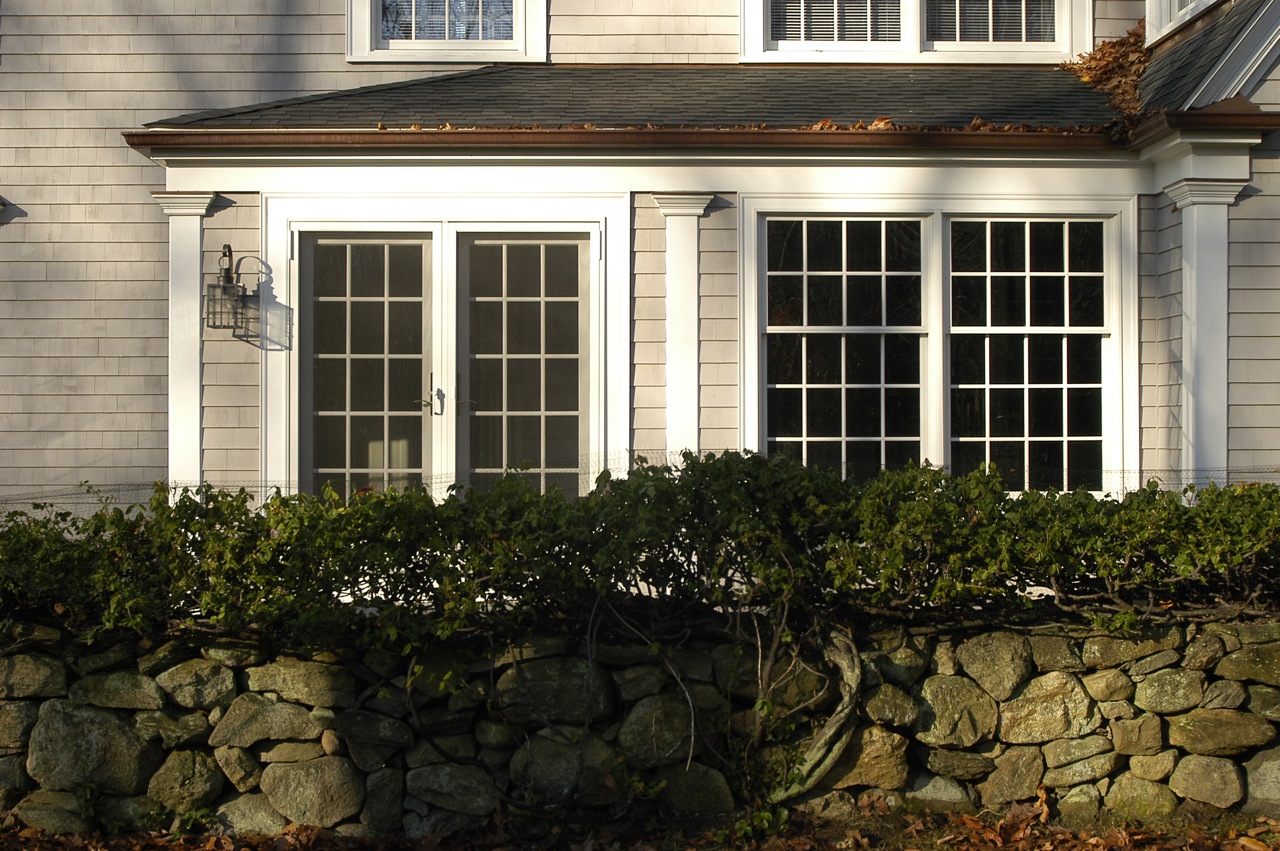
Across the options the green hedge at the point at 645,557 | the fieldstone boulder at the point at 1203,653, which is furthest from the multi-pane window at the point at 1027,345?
the fieldstone boulder at the point at 1203,653

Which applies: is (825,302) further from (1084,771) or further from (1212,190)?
(1084,771)

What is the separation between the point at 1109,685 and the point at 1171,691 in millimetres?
237

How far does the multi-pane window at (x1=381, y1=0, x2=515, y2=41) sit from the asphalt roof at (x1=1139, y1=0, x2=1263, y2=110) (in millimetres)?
4207

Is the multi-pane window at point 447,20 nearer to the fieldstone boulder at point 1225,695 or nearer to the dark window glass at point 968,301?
the dark window glass at point 968,301

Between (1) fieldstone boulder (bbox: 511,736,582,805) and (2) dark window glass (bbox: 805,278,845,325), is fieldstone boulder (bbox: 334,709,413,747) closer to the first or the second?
(1) fieldstone boulder (bbox: 511,736,582,805)

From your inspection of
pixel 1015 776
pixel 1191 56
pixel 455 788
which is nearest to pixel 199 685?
pixel 455 788

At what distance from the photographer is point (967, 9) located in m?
7.77

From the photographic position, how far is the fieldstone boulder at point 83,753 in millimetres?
4141

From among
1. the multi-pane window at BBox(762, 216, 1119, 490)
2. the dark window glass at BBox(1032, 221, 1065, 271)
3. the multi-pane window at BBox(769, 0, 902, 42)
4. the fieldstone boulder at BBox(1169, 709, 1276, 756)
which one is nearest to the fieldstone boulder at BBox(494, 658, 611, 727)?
the fieldstone boulder at BBox(1169, 709, 1276, 756)

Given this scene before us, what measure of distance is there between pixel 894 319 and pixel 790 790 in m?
3.31

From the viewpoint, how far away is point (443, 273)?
654 cm

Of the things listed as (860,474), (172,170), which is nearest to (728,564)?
(860,474)

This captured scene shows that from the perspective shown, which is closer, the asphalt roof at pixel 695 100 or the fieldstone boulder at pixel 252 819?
the fieldstone boulder at pixel 252 819

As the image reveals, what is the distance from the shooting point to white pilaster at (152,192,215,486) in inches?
254
